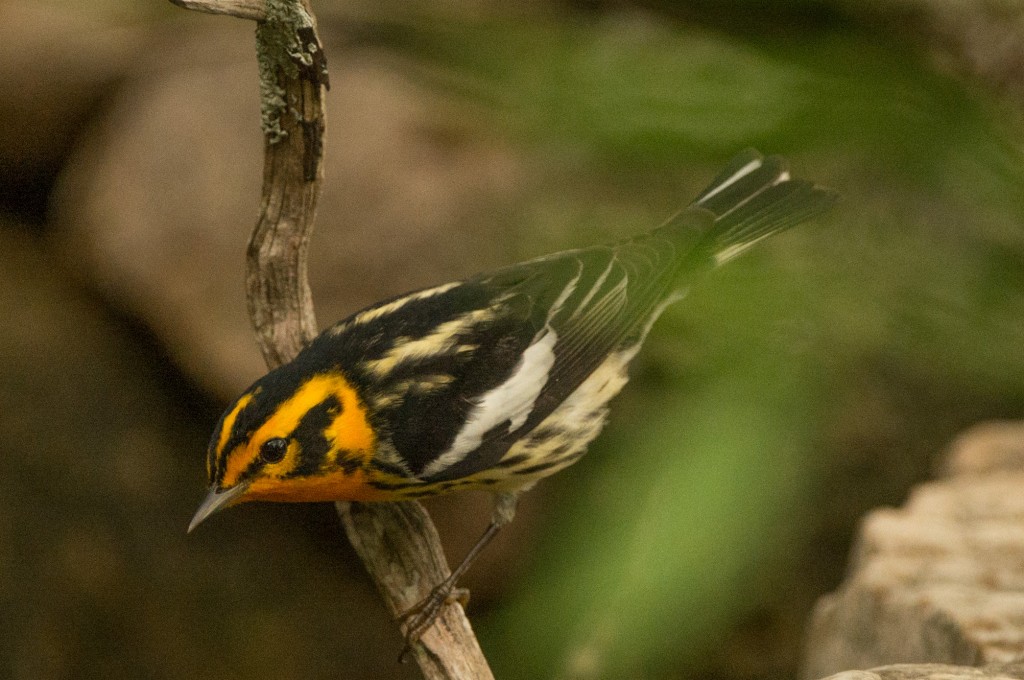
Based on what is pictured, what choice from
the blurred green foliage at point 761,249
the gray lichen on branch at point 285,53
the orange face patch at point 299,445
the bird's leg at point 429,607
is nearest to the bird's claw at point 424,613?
the bird's leg at point 429,607

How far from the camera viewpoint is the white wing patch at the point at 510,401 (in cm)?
172

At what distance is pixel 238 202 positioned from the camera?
135 inches

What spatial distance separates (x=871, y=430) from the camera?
3182 millimetres

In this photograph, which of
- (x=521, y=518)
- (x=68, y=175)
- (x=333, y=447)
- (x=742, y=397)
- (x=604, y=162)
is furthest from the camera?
(x=68, y=175)

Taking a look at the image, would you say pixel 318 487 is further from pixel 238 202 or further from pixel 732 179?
pixel 238 202

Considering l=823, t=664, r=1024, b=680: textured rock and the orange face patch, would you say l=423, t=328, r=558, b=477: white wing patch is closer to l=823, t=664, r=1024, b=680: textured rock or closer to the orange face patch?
the orange face patch

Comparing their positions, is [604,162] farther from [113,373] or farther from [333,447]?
[113,373]

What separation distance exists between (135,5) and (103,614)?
7.62ft

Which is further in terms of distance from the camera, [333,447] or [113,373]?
[113,373]

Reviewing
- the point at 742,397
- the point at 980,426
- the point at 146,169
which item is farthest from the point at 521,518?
the point at 742,397

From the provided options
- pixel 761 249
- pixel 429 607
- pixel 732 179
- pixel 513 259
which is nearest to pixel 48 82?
pixel 732 179

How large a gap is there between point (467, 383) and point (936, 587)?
3.04 ft

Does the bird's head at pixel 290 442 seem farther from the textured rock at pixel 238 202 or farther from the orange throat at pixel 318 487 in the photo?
the textured rock at pixel 238 202

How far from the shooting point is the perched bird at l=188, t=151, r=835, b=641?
169 centimetres
